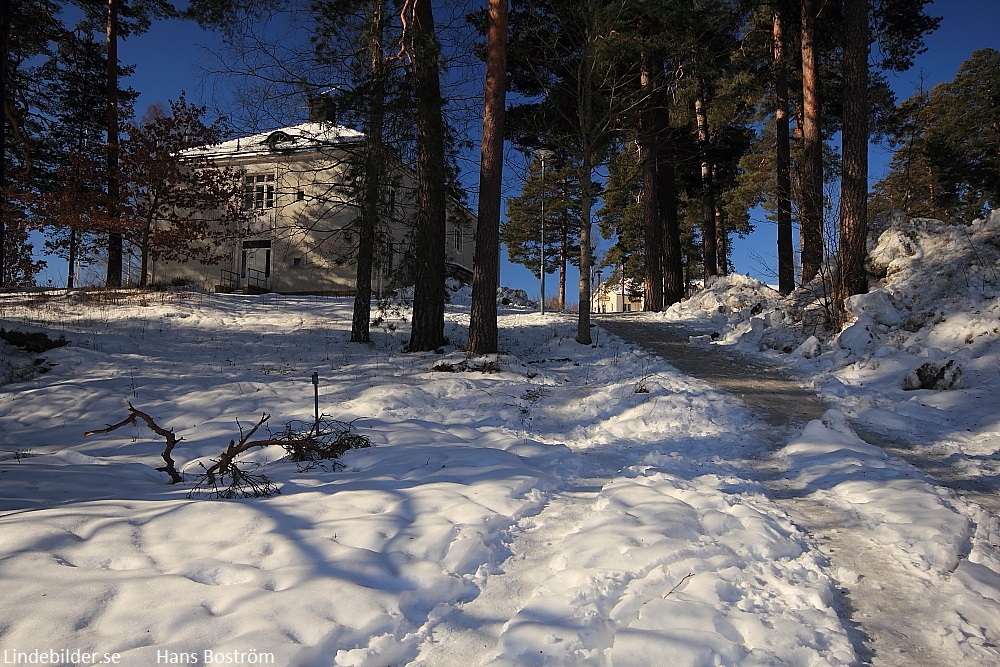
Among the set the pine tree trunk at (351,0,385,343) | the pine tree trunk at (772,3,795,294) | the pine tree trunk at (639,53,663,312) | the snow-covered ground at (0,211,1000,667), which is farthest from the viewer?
the pine tree trunk at (639,53,663,312)

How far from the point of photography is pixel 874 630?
226cm

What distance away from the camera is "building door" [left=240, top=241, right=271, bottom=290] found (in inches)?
898

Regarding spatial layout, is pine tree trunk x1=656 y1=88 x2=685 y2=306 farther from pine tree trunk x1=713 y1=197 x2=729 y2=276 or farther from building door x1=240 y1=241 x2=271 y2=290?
building door x1=240 y1=241 x2=271 y2=290

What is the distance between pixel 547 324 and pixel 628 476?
955 centimetres

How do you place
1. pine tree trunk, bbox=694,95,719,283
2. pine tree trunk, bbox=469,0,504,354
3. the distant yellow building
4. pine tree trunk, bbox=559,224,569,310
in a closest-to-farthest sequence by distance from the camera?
pine tree trunk, bbox=469,0,504,354 < pine tree trunk, bbox=694,95,719,283 < pine tree trunk, bbox=559,224,569,310 < the distant yellow building

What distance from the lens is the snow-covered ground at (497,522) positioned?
2.08 metres

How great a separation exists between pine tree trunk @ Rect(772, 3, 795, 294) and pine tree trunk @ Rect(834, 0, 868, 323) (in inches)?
184

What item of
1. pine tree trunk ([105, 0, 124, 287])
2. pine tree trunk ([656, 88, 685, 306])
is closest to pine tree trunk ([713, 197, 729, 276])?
pine tree trunk ([656, 88, 685, 306])

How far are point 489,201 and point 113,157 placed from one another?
1583 centimetres

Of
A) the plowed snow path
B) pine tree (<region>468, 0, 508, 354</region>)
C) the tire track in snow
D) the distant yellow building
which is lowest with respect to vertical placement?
the tire track in snow

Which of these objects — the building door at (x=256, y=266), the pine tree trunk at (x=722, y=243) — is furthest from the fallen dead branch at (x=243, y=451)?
the pine tree trunk at (x=722, y=243)

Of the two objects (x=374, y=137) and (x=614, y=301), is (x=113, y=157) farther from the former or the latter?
(x=614, y=301)

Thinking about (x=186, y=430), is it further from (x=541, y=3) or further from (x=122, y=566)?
(x=541, y=3)

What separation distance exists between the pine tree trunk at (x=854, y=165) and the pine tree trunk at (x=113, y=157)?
20033 mm
